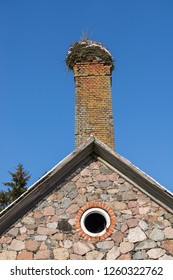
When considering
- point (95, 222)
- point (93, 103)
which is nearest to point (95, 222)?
point (95, 222)

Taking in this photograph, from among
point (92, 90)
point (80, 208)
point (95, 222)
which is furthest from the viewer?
point (92, 90)

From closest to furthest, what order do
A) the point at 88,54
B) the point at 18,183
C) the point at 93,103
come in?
the point at 93,103 < the point at 88,54 < the point at 18,183

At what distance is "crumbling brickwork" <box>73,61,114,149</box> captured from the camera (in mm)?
10625

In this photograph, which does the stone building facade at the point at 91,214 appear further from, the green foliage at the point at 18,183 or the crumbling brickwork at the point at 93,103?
the green foliage at the point at 18,183

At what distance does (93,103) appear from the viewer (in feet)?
36.0

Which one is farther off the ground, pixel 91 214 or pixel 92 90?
pixel 92 90

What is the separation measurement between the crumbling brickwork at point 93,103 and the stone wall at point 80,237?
7.49 ft

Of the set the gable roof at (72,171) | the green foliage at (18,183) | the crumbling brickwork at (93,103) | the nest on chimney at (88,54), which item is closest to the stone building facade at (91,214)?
the gable roof at (72,171)

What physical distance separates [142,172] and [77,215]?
1523 millimetres

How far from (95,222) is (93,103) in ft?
12.3

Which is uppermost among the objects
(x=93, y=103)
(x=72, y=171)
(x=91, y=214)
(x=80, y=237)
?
(x=93, y=103)

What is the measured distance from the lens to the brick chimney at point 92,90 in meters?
10.6

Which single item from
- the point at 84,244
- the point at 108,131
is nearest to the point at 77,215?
the point at 84,244

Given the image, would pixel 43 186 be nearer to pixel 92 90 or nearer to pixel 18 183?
pixel 92 90
